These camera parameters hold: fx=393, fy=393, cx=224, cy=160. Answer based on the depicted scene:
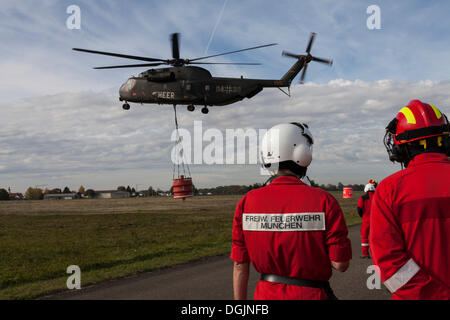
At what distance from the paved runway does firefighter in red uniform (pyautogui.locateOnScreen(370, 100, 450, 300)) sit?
5.42 m

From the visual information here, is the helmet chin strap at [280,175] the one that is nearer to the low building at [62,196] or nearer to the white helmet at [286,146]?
the white helmet at [286,146]

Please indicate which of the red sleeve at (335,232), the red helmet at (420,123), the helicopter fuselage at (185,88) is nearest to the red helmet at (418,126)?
the red helmet at (420,123)

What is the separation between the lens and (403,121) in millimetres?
2672

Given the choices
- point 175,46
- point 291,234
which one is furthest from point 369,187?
point 175,46

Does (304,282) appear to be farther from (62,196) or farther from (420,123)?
(62,196)

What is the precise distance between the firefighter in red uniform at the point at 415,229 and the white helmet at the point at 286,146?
695 mm

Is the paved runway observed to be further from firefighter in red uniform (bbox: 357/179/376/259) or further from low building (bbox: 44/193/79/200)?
low building (bbox: 44/193/79/200)

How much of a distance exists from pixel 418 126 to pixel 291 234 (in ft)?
3.63

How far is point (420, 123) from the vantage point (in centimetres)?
259

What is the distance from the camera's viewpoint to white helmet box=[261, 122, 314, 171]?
119 inches

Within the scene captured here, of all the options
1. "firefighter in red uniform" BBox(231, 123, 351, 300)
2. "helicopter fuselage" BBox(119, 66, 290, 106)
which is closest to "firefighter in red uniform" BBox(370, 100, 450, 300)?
"firefighter in red uniform" BBox(231, 123, 351, 300)
